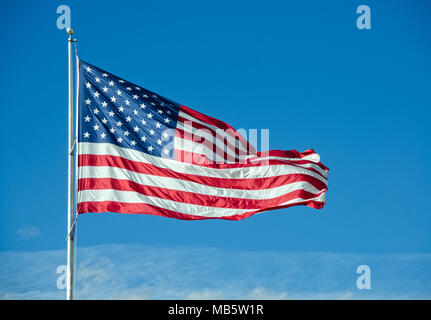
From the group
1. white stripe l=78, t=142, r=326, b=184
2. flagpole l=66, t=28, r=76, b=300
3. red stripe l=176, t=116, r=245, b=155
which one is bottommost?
flagpole l=66, t=28, r=76, b=300

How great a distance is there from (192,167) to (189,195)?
1.02 metres

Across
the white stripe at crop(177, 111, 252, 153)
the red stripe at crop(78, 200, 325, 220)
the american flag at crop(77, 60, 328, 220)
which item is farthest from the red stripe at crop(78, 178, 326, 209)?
the white stripe at crop(177, 111, 252, 153)

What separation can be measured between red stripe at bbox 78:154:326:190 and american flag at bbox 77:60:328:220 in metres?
0.03

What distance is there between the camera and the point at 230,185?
20750 mm

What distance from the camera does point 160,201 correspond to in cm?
1936

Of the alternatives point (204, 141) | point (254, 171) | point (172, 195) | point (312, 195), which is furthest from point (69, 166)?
point (312, 195)

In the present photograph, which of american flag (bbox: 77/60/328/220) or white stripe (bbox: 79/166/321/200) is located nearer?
white stripe (bbox: 79/166/321/200)

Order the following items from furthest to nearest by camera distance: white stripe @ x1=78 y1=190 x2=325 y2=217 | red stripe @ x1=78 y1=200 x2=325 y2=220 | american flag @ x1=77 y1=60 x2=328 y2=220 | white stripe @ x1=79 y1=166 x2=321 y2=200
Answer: american flag @ x1=77 y1=60 x2=328 y2=220 < white stripe @ x1=79 y1=166 x2=321 y2=200 < white stripe @ x1=78 y1=190 x2=325 y2=217 < red stripe @ x1=78 y1=200 x2=325 y2=220

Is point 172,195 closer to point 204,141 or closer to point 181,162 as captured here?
point 181,162

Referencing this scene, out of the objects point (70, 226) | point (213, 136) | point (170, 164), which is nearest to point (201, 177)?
point (170, 164)

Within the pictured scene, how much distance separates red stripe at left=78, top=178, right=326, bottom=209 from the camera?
1856cm

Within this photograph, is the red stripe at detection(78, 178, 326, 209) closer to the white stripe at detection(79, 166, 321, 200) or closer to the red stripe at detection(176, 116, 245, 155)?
the white stripe at detection(79, 166, 321, 200)
